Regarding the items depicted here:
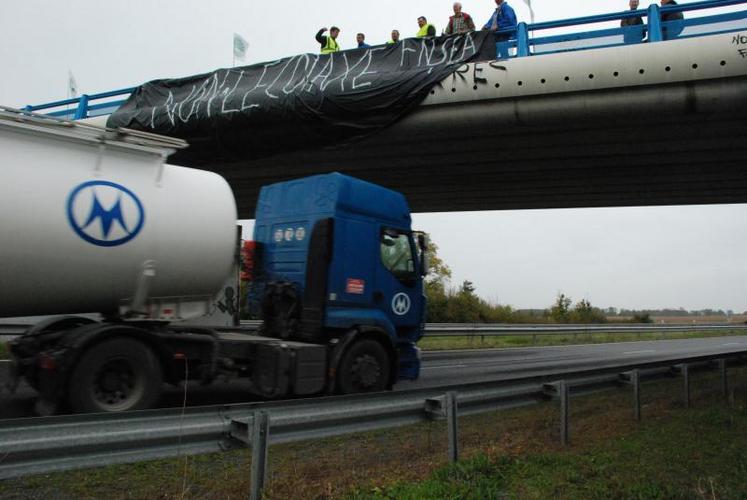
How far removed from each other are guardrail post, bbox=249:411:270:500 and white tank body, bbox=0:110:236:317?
343 cm

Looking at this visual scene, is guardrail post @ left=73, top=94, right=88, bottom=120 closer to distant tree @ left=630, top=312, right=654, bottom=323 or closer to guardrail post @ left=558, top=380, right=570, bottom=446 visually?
guardrail post @ left=558, top=380, right=570, bottom=446

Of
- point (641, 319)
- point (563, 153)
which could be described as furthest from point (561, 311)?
point (563, 153)

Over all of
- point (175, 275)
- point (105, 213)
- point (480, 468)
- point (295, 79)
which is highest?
point (295, 79)

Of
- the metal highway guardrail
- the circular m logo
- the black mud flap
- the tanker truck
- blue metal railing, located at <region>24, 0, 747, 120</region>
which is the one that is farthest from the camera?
blue metal railing, located at <region>24, 0, 747, 120</region>

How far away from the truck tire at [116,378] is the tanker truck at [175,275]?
0.5 inches

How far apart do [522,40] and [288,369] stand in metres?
8.71

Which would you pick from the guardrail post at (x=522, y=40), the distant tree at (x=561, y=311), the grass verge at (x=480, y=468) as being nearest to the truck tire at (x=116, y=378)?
the grass verge at (x=480, y=468)

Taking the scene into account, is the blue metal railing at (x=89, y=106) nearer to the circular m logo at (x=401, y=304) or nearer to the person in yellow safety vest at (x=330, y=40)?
the person in yellow safety vest at (x=330, y=40)

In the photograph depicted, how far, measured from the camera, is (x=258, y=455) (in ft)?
11.9

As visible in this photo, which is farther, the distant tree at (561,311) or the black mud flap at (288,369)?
the distant tree at (561,311)

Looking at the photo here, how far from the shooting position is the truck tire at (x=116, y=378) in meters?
5.82

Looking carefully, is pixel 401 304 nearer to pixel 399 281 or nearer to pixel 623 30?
pixel 399 281

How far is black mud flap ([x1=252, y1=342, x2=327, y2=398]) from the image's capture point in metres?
7.23

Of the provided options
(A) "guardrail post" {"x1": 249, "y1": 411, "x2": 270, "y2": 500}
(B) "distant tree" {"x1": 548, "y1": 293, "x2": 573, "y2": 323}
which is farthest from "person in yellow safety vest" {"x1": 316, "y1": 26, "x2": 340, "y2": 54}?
(B) "distant tree" {"x1": 548, "y1": 293, "x2": 573, "y2": 323}
